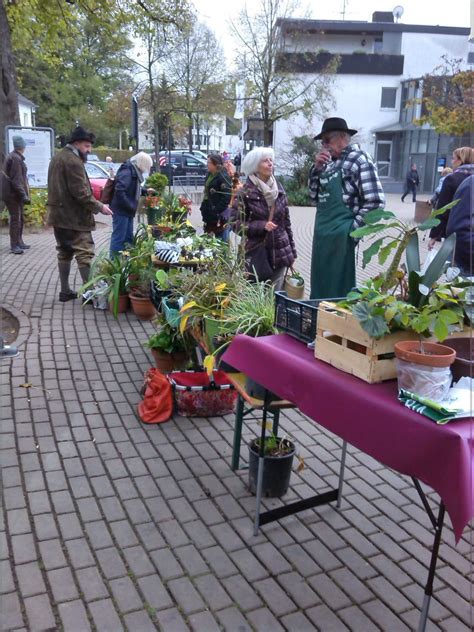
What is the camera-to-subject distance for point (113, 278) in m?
6.88

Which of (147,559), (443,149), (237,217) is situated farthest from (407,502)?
(443,149)

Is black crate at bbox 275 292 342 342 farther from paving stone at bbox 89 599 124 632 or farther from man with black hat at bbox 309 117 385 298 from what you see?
man with black hat at bbox 309 117 385 298

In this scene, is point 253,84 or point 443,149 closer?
point 253,84

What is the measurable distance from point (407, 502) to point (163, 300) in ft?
7.36

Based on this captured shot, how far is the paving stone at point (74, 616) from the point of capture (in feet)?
7.84

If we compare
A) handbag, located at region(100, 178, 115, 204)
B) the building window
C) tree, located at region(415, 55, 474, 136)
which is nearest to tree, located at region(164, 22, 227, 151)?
the building window

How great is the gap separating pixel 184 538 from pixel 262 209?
290cm

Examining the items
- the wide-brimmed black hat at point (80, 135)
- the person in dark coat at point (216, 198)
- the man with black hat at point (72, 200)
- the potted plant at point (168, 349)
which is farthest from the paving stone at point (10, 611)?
the person in dark coat at point (216, 198)

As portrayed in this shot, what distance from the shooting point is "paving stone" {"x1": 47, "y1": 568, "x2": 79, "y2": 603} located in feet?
8.36

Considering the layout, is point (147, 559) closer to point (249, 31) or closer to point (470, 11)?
point (470, 11)

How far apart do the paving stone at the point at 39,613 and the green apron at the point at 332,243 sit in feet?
9.71

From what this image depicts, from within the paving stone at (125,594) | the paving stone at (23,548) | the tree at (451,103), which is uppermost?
the tree at (451,103)

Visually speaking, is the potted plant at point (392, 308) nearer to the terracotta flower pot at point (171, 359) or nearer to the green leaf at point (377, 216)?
the green leaf at point (377, 216)

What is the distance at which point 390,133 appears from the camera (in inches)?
1388
